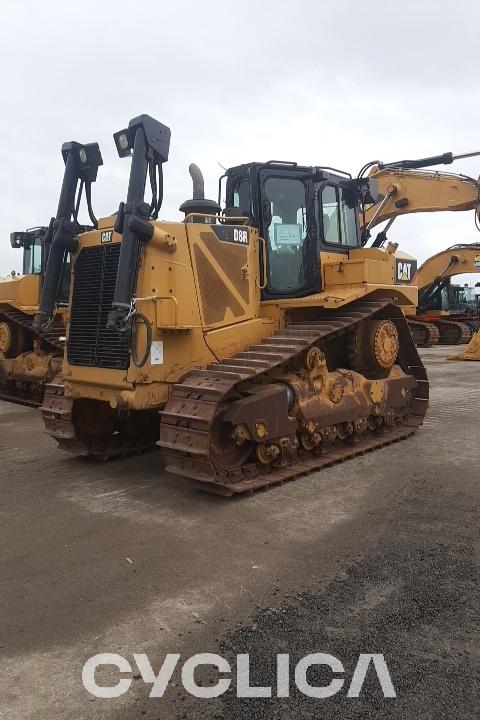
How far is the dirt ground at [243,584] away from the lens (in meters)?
2.71

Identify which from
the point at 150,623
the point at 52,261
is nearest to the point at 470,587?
the point at 150,623

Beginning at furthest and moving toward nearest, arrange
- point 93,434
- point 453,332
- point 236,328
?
point 453,332 → point 93,434 → point 236,328

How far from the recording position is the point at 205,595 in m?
3.65

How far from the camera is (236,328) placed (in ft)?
21.3

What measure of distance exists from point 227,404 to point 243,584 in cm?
207

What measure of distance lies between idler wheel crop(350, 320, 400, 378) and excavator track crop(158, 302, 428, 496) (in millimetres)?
243

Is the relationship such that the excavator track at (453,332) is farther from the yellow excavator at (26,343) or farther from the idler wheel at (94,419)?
the idler wheel at (94,419)

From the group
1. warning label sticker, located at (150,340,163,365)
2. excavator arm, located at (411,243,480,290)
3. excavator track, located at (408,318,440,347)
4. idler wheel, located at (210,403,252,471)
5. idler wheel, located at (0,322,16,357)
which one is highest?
excavator arm, located at (411,243,480,290)

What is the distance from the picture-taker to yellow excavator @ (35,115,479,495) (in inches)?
219

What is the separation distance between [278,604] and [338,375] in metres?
3.70

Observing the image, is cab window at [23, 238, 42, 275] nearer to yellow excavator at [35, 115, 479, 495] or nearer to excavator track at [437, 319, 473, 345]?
yellow excavator at [35, 115, 479, 495]

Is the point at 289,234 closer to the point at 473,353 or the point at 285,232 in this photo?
the point at 285,232

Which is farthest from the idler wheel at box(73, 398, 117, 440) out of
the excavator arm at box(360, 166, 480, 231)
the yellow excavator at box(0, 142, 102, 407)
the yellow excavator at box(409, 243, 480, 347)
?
the yellow excavator at box(409, 243, 480, 347)

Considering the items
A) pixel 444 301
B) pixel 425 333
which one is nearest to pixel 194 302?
pixel 425 333
